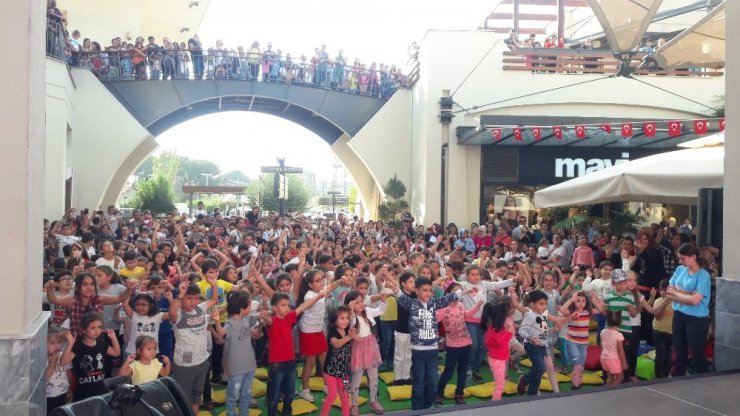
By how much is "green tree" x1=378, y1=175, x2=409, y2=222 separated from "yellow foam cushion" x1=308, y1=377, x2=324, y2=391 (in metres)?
13.1

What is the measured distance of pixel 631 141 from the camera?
19.4 meters

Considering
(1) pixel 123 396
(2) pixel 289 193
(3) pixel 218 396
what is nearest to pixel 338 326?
(3) pixel 218 396

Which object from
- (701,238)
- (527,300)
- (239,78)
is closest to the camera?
(701,238)

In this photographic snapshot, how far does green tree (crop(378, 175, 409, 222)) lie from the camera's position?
2128 centimetres

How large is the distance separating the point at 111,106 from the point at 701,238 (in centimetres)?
1725

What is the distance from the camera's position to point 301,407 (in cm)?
705

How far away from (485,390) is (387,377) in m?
1.27

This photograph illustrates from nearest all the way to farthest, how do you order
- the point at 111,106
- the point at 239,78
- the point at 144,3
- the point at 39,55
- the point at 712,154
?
the point at 39,55 < the point at 712,154 < the point at 111,106 < the point at 239,78 < the point at 144,3

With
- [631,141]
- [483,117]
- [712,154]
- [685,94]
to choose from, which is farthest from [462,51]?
[712,154]

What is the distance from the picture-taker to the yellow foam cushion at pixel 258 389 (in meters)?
7.43

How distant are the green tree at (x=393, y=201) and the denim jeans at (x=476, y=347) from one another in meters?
12.7

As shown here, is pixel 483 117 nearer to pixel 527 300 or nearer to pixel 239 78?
pixel 239 78

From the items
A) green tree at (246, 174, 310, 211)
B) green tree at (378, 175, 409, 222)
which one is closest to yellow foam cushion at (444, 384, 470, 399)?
green tree at (378, 175, 409, 222)

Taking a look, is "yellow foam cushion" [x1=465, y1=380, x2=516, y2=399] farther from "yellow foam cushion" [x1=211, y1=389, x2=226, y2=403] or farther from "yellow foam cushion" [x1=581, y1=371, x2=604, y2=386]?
"yellow foam cushion" [x1=211, y1=389, x2=226, y2=403]
